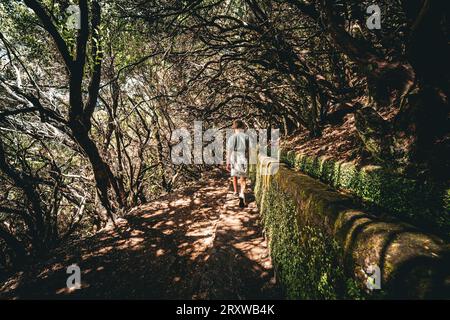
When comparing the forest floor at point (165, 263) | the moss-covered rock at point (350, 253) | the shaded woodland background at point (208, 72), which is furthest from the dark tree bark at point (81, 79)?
the moss-covered rock at point (350, 253)

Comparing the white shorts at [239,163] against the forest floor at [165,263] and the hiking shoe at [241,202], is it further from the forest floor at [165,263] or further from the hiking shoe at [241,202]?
the forest floor at [165,263]

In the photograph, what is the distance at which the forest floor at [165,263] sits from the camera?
4293 millimetres

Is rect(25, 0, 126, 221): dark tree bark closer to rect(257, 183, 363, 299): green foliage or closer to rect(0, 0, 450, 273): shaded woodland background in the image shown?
rect(0, 0, 450, 273): shaded woodland background

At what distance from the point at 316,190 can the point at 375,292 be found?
148cm

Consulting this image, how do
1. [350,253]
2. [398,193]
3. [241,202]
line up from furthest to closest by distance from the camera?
[241,202]
[398,193]
[350,253]

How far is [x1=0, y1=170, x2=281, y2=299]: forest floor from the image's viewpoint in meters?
4.29

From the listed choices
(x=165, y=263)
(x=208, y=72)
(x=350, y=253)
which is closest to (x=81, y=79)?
(x=165, y=263)

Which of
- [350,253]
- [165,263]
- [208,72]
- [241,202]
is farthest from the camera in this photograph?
[208,72]

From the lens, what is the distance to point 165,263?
523 centimetres

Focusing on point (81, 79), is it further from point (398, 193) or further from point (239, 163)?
point (398, 193)

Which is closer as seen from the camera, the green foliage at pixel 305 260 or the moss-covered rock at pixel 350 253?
the moss-covered rock at pixel 350 253

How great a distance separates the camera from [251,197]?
9609mm

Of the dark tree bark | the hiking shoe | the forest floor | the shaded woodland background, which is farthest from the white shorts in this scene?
the dark tree bark

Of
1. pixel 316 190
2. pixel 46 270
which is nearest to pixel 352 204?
pixel 316 190
